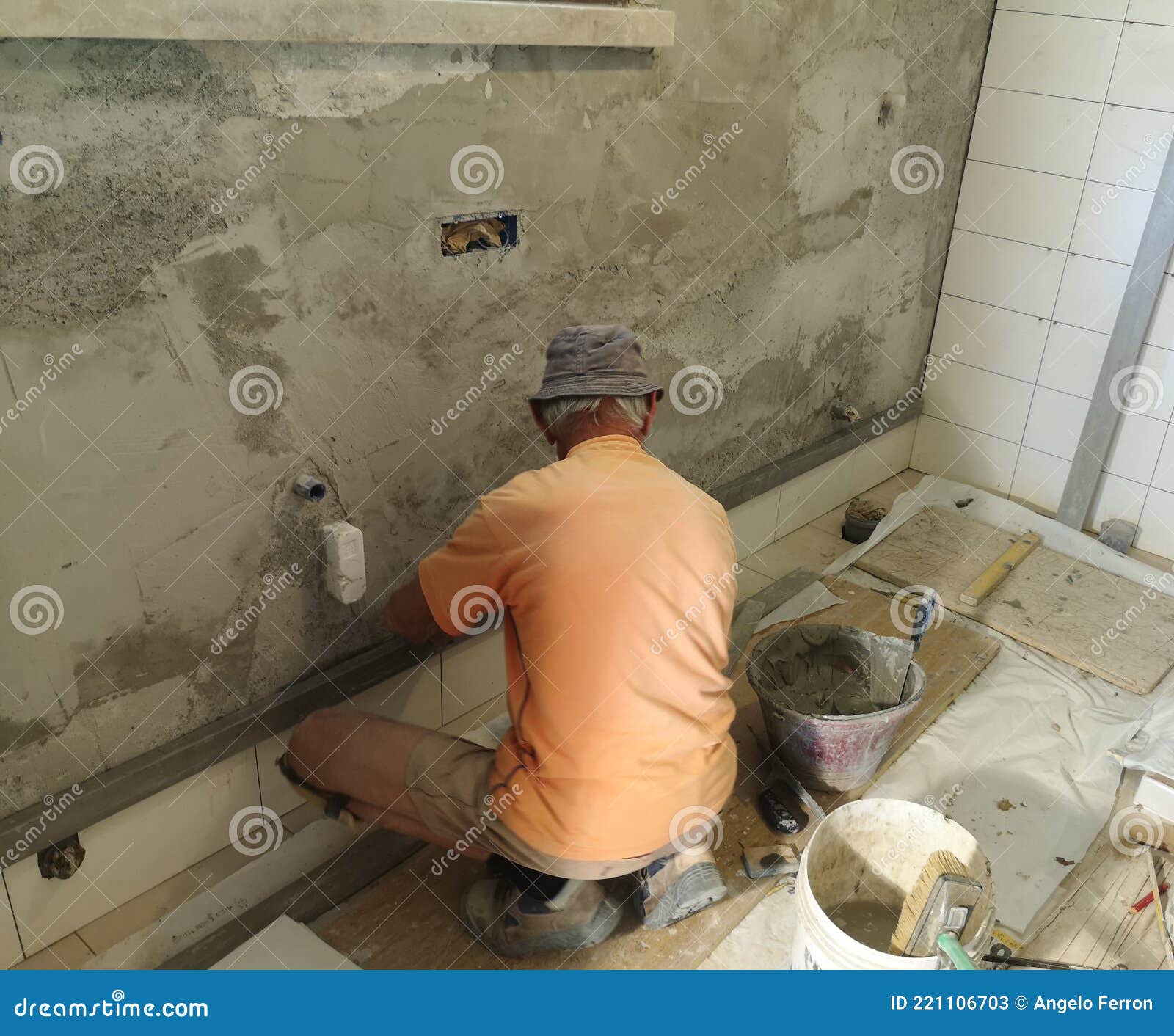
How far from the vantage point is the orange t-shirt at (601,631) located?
6.33 ft

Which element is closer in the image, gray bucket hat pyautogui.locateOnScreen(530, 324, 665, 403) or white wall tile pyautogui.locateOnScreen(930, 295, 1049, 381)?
gray bucket hat pyautogui.locateOnScreen(530, 324, 665, 403)

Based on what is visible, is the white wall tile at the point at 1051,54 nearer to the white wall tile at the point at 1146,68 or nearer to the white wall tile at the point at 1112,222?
the white wall tile at the point at 1146,68

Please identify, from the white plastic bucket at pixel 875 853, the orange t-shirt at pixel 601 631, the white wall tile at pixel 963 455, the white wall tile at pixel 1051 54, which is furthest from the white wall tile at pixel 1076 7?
the white plastic bucket at pixel 875 853

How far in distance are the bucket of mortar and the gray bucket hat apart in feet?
3.11

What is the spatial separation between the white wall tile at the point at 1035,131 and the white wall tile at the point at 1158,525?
4.04 feet

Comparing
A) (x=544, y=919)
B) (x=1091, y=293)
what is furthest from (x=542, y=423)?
(x=1091, y=293)

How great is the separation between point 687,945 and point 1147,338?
9.14ft

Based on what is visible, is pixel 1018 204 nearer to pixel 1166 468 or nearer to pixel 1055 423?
pixel 1055 423

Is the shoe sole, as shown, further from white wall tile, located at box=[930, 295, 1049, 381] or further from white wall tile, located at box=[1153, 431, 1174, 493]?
white wall tile, located at box=[930, 295, 1049, 381]

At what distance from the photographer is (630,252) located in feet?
9.18

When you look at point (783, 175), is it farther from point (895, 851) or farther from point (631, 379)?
point (895, 851)

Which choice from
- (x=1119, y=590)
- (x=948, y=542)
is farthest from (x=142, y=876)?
(x=1119, y=590)

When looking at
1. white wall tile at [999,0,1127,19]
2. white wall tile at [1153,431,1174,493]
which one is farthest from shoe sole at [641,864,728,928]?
white wall tile at [999,0,1127,19]

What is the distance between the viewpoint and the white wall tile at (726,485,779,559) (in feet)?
11.8
